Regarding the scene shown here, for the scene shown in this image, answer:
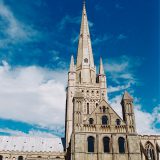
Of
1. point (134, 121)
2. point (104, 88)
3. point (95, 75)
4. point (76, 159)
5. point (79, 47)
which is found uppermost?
point (79, 47)

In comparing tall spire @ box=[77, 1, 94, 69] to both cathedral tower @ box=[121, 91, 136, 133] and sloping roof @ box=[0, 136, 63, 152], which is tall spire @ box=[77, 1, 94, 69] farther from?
cathedral tower @ box=[121, 91, 136, 133]

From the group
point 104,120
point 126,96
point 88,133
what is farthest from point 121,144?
point 126,96

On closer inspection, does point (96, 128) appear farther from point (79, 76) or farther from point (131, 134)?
point (79, 76)

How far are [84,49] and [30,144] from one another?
1239 inches

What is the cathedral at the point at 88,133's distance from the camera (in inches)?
1469

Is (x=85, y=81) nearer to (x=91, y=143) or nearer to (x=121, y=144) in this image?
(x=91, y=143)

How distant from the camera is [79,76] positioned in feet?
237

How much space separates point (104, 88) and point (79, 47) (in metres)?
15.8

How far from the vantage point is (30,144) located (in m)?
57.6

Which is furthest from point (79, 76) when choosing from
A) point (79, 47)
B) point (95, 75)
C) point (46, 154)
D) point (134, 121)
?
point (134, 121)

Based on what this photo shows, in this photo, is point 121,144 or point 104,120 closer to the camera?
point 121,144

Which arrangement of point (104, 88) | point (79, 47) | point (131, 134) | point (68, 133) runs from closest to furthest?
point (131, 134)
point (68, 133)
point (104, 88)
point (79, 47)

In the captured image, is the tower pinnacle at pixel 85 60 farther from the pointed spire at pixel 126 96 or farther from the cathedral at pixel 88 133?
the pointed spire at pixel 126 96

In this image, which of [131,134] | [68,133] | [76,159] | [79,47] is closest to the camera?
[76,159]
